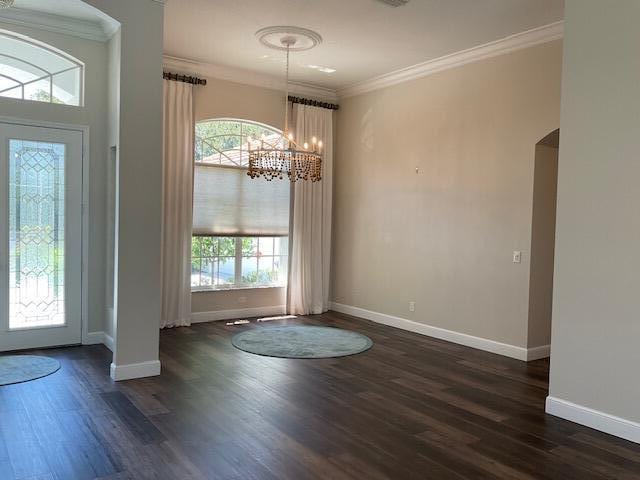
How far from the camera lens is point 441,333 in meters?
6.59

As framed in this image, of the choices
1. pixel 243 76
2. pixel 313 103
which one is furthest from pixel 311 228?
pixel 243 76

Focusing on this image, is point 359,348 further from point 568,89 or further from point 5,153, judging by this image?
point 5,153

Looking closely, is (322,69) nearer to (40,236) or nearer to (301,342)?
(301,342)

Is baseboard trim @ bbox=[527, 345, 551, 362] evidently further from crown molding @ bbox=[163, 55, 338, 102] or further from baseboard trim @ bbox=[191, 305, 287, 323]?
crown molding @ bbox=[163, 55, 338, 102]

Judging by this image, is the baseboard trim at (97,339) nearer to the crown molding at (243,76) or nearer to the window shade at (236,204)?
the window shade at (236,204)

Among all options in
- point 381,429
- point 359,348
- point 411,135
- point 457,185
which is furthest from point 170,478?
point 411,135

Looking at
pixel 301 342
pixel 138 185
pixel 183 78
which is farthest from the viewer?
pixel 183 78

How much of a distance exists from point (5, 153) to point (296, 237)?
3913mm

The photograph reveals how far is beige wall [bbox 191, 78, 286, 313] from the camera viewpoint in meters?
7.12

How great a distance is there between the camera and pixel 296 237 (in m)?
7.89

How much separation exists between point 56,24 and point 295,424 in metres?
4.63

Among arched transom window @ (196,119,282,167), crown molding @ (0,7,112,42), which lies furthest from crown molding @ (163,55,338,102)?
crown molding @ (0,7,112,42)

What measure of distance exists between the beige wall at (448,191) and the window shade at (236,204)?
111 cm

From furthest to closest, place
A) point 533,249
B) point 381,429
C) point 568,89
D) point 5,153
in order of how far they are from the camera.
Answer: point 533,249 < point 5,153 < point 568,89 < point 381,429
